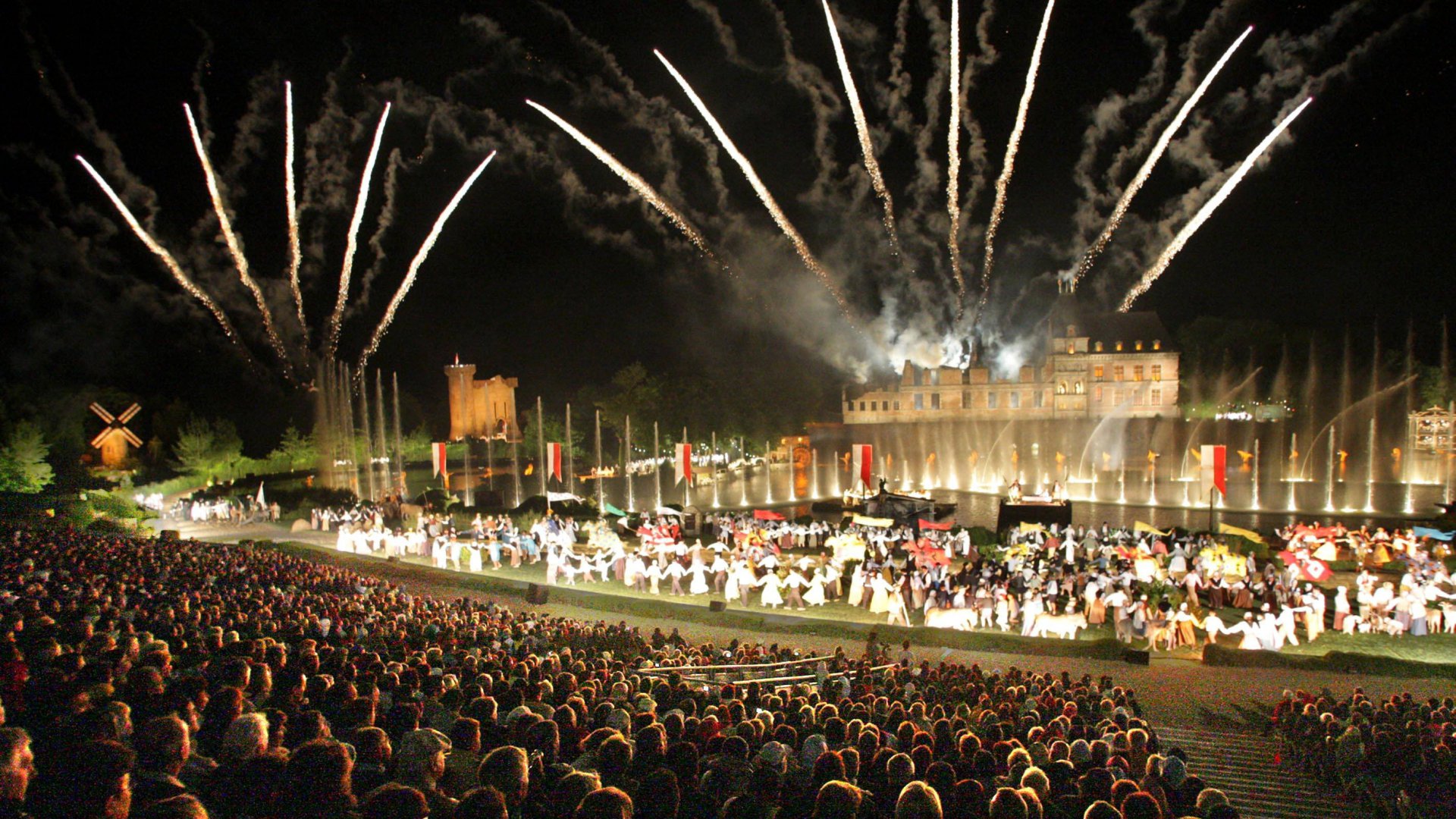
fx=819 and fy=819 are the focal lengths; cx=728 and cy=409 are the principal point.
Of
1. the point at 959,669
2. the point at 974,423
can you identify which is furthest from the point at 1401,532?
the point at 974,423

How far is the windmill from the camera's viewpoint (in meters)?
52.7

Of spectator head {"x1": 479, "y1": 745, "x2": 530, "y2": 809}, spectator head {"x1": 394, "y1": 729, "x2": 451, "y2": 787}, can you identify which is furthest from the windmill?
spectator head {"x1": 479, "y1": 745, "x2": 530, "y2": 809}

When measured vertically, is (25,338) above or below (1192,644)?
above

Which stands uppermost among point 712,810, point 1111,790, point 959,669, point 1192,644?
point 712,810

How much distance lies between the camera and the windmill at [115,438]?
52.7 m

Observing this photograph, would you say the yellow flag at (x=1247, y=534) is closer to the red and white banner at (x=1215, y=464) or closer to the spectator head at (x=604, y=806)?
the red and white banner at (x=1215, y=464)

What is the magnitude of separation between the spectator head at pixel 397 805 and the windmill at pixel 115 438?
202 feet

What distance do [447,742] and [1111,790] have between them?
4.01 metres

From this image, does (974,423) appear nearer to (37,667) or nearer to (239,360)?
(239,360)

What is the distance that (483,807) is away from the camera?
313 centimetres

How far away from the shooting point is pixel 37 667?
20.9ft

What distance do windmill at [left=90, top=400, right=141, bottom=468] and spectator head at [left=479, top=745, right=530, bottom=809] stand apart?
61255 millimetres

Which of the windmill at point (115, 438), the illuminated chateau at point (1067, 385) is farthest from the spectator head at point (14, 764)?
the illuminated chateau at point (1067, 385)

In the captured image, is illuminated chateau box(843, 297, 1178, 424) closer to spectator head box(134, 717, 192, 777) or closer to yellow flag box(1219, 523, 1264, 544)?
yellow flag box(1219, 523, 1264, 544)
